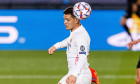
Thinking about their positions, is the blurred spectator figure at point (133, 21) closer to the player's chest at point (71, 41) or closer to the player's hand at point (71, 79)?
the player's chest at point (71, 41)

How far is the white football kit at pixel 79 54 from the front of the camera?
6668mm

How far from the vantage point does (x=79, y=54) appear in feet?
22.0

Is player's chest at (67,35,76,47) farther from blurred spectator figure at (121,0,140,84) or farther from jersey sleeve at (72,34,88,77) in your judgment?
blurred spectator figure at (121,0,140,84)

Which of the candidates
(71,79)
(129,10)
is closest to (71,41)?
(71,79)

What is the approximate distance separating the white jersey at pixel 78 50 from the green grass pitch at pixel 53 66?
490 centimetres

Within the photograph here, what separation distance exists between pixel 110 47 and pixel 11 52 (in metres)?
3.46

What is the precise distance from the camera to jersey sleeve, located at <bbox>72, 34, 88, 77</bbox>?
6631 mm

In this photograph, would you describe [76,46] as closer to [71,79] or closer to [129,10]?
[71,79]

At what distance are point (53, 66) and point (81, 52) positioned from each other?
7.48m

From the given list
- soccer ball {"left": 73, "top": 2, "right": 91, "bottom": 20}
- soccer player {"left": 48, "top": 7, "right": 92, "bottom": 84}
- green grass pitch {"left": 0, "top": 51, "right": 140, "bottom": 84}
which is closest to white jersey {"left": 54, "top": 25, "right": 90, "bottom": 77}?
soccer player {"left": 48, "top": 7, "right": 92, "bottom": 84}

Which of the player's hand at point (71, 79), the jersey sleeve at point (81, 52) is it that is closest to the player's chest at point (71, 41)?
the jersey sleeve at point (81, 52)

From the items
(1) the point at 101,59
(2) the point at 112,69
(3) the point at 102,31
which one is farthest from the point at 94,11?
(2) the point at 112,69

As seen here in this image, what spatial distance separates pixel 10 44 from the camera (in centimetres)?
1595

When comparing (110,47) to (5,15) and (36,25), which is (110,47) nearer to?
(36,25)
